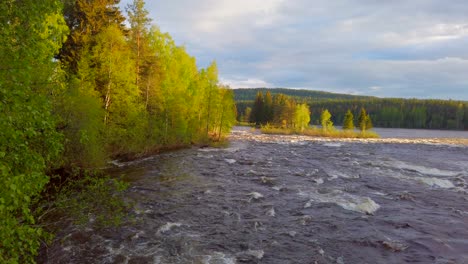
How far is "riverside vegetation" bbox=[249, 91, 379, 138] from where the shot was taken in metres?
94.0

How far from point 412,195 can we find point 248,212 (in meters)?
11.5

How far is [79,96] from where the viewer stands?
69.7 ft

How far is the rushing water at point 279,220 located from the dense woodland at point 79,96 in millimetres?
3586

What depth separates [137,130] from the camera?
102ft

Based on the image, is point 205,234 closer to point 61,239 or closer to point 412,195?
point 61,239

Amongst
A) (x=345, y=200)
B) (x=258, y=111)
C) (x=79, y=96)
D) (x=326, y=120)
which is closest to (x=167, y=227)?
(x=345, y=200)

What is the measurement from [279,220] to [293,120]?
9724 centimetres

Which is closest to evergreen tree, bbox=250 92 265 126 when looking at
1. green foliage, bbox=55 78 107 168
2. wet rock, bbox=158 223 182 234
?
green foliage, bbox=55 78 107 168

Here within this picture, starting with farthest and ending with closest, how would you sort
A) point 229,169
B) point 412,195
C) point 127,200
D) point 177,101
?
point 177,101, point 229,169, point 412,195, point 127,200

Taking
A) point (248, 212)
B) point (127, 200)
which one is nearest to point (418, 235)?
point (248, 212)

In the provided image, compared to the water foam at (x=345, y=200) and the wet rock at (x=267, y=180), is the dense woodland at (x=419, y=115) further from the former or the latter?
the water foam at (x=345, y=200)

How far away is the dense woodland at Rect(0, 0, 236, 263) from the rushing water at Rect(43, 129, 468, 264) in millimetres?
3586

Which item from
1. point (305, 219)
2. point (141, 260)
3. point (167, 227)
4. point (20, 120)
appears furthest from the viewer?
point (305, 219)

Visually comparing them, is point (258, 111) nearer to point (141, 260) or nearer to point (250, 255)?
point (250, 255)
